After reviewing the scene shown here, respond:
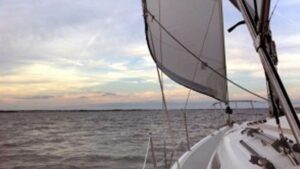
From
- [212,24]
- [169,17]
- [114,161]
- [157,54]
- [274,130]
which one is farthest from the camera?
[114,161]

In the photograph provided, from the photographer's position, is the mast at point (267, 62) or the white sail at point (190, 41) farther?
the white sail at point (190, 41)

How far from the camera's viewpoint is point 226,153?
407 centimetres

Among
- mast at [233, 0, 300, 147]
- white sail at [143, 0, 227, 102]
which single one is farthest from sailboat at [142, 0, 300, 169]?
mast at [233, 0, 300, 147]

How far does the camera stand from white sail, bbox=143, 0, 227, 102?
5.39m

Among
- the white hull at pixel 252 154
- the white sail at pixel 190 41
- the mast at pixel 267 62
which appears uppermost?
the white sail at pixel 190 41

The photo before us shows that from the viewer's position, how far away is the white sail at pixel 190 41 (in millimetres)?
5395

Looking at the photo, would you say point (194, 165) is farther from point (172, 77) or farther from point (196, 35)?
point (196, 35)

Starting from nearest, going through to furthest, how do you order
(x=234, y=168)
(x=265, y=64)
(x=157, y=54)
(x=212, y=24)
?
1. (x=265, y=64)
2. (x=234, y=168)
3. (x=157, y=54)
4. (x=212, y=24)

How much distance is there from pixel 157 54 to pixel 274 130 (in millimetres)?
1815

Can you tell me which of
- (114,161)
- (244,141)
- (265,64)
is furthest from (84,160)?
(265,64)

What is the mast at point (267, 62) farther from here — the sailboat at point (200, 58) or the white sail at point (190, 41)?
the white sail at point (190, 41)

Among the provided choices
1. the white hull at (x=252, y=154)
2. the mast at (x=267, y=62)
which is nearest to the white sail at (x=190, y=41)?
the white hull at (x=252, y=154)

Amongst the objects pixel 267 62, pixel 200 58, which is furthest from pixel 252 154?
pixel 200 58

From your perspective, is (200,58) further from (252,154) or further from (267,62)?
(267,62)
